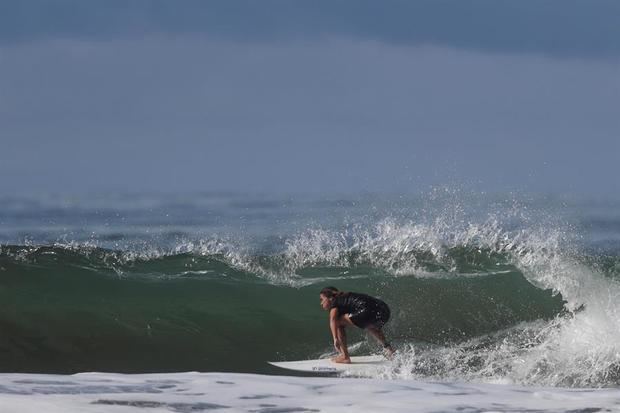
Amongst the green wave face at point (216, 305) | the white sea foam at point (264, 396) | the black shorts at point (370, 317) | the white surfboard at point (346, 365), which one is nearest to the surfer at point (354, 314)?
the black shorts at point (370, 317)

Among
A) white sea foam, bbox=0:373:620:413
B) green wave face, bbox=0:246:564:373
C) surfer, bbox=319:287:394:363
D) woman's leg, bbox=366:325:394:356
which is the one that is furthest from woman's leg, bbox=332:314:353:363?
white sea foam, bbox=0:373:620:413

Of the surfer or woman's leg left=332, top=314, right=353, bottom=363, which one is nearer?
woman's leg left=332, top=314, right=353, bottom=363

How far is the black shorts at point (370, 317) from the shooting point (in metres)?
13.8

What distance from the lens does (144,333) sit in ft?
51.4

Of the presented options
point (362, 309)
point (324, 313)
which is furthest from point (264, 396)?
point (324, 313)

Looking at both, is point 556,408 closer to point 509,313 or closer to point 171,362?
point 171,362

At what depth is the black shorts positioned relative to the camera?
1384 centimetres

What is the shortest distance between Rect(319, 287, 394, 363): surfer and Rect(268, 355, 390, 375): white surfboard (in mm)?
198

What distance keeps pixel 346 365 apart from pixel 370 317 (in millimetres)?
820

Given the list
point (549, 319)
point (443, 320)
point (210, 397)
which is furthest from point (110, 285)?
point (210, 397)

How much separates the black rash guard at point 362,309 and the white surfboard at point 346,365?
0.43 meters

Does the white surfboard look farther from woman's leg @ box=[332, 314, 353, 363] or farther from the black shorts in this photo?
the black shorts

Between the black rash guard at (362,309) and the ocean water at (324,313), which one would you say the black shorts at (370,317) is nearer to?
the black rash guard at (362,309)

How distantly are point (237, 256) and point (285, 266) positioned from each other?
3.24ft
